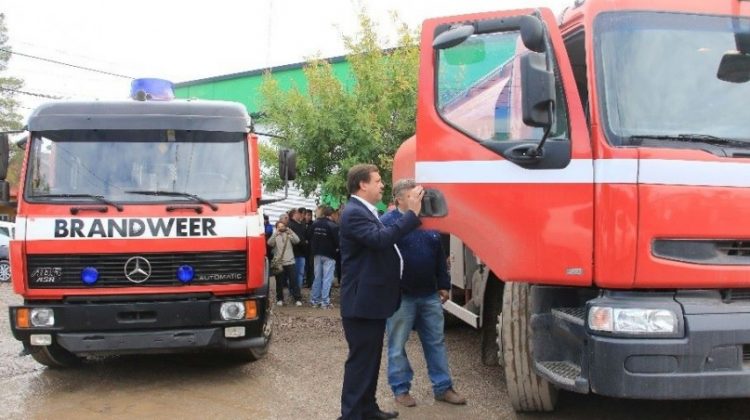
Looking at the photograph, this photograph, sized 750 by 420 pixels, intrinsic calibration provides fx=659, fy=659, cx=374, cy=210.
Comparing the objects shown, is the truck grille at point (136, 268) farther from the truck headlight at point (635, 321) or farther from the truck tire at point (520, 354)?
the truck headlight at point (635, 321)

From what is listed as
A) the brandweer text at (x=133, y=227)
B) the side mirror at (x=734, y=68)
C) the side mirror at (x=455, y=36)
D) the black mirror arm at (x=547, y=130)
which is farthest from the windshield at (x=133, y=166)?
the side mirror at (x=734, y=68)

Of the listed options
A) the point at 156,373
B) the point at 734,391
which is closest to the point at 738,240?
the point at 734,391

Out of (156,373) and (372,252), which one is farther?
(156,373)

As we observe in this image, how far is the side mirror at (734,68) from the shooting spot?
368cm

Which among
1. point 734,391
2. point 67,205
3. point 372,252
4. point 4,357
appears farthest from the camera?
point 4,357

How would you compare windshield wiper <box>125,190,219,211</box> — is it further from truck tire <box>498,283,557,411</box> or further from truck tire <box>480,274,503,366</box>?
truck tire <box>498,283,557,411</box>

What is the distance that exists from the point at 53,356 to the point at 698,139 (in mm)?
5736

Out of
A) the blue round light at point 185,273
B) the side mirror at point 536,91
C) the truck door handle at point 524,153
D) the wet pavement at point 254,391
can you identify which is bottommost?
the wet pavement at point 254,391

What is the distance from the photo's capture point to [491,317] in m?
5.57

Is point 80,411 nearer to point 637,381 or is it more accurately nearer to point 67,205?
point 67,205

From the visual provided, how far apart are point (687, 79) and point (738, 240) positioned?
923mm

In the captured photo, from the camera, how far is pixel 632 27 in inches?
145

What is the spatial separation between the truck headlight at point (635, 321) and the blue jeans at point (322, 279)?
7.36m

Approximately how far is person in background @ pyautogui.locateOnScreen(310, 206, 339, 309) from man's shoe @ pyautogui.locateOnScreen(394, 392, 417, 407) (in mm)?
5564
